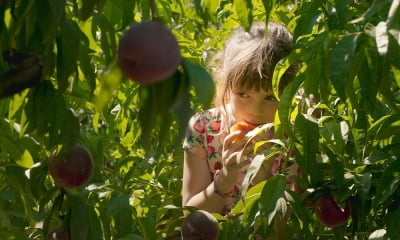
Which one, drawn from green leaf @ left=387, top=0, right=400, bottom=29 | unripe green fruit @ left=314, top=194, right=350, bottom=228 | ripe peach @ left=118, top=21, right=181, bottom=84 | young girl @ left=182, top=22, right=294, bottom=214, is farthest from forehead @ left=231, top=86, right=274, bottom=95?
ripe peach @ left=118, top=21, right=181, bottom=84

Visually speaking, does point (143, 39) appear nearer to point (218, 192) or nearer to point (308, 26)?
point (308, 26)

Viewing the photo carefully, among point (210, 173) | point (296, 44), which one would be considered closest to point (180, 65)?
point (296, 44)

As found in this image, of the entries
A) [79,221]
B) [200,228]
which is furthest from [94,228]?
[200,228]

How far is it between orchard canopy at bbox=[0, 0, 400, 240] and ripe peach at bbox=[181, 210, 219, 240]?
0.15 feet

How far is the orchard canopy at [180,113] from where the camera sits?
972 millimetres

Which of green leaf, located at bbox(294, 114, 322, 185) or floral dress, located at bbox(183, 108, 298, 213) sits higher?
green leaf, located at bbox(294, 114, 322, 185)

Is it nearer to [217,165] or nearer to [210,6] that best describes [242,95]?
[217,165]

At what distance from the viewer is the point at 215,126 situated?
226 cm

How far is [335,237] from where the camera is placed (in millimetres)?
1789

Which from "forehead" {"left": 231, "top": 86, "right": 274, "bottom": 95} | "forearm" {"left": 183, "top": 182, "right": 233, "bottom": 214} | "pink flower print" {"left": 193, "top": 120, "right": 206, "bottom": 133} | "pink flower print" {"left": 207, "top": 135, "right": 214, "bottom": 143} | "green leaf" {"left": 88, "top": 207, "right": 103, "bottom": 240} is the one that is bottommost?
"forearm" {"left": 183, "top": 182, "right": 233, "bottom": 214}

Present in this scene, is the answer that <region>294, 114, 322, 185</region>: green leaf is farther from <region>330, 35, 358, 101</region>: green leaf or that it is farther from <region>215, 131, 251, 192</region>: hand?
<region>330, 35, 358, 101</region>: green leaf

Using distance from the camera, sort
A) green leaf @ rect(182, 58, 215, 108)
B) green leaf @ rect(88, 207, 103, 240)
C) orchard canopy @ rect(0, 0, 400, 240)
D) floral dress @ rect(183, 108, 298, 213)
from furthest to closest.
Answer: floral dress @ rect(183, 108, 298, 213)
green leaf @ rect(88, 207, 103, 240)
orchard canopy @ rect(0, 0, 400, 240)
green leaf @ rect(182, 58, 215, 108)

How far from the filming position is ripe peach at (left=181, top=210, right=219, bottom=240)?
5.33 feet

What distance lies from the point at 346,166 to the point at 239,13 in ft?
2.08
